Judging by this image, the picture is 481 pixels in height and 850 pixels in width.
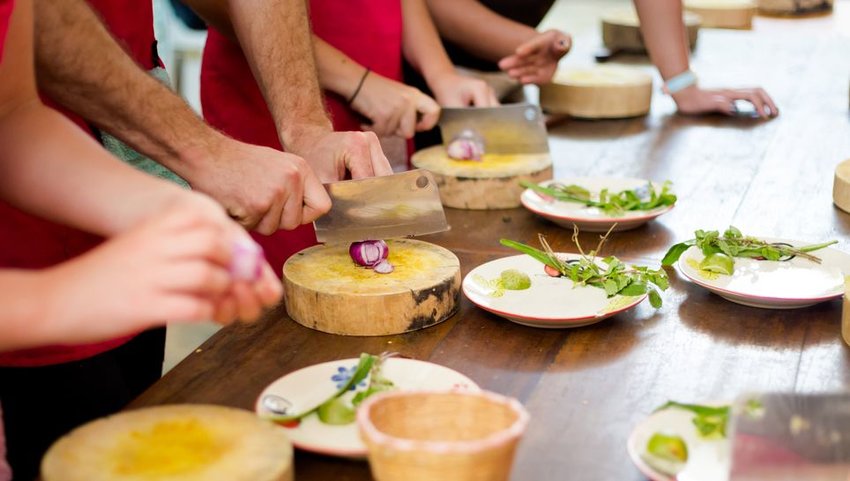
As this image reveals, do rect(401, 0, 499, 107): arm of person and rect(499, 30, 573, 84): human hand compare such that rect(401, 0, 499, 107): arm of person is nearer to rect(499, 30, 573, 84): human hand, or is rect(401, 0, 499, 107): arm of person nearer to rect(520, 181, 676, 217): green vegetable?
rect(499, 30, 573, 84): human hand

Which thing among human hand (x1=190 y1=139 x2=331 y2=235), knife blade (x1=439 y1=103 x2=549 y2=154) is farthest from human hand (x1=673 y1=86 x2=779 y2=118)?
human hand (x1=190 y1=139 x2=331 y2=235)

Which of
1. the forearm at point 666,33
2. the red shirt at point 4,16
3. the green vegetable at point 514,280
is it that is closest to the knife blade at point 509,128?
the green vegetable at point 514,280

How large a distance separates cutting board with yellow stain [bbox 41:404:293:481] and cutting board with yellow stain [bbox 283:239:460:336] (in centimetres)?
42

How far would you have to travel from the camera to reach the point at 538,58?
2984mm

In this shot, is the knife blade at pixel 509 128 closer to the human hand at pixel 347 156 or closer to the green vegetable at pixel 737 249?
the human hand at pixel 347 156

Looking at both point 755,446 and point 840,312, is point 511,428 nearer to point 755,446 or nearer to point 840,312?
point 755,446

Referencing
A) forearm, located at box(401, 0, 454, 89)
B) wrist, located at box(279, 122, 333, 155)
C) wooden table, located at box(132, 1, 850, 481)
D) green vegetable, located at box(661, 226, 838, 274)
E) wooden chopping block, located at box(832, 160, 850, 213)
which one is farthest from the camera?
forearm, located at box(401, 0, 454, 89)

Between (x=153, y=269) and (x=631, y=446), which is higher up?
(x=153, y=269)

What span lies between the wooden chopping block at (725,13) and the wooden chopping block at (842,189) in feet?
8.27

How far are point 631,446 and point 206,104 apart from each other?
5.87 ft

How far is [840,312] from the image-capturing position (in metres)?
1.69

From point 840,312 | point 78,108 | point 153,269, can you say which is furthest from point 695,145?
point 153,269

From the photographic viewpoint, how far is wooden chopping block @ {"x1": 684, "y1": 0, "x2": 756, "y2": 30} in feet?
15.2

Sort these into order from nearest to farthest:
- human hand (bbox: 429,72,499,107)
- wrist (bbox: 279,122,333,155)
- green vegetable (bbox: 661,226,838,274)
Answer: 1. green vegetable (bbox: 661,226,838,274)
2. wrist (bbox: 279,122,333,155)
3. human hand (bbox: 429,72,499,107)
